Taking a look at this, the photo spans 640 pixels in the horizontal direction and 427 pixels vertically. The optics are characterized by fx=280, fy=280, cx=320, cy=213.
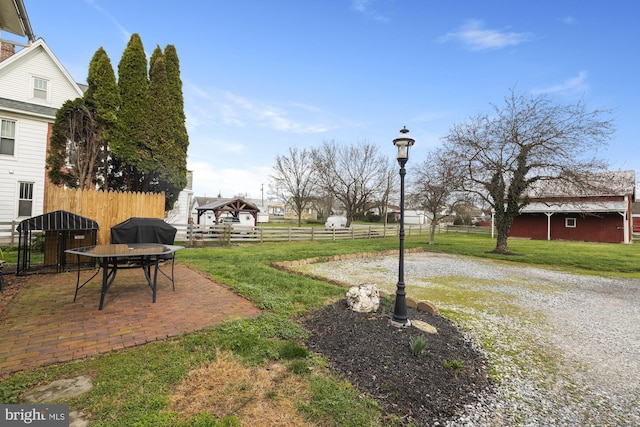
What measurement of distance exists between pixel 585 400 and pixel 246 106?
624 inches

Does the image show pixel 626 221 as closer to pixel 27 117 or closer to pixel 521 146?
pixel 521 146

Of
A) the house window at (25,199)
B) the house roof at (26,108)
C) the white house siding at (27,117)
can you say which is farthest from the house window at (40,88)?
the house window at (25,199)

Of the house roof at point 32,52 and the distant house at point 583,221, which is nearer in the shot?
the house roof at point 32,52

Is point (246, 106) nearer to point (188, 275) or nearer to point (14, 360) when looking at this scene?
point (188, 275)

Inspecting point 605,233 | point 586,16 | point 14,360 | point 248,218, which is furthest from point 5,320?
point 605,233

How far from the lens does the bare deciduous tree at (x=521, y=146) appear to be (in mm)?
11895

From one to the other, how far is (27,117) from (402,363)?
1807cm

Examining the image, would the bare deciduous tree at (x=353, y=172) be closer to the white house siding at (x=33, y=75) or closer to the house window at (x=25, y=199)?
the white house siding at (x=33, y=75)

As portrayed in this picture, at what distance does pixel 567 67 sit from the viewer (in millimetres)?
9500

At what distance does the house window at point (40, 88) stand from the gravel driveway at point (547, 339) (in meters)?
15.7

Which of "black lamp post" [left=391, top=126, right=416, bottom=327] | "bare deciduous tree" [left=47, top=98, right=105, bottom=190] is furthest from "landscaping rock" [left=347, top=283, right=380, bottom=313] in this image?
"bare deciduous tree" [left=47, top=98, right=105, bottom=190]

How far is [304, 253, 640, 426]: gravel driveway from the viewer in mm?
2424

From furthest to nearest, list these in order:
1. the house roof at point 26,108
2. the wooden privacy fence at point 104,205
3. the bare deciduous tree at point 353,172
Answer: the bare deciduous tree at point 353,172
the house roof at point 26,108
the wooden privacy fence at point 104,205

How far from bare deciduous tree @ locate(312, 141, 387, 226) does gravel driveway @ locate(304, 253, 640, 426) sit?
21059 mm
